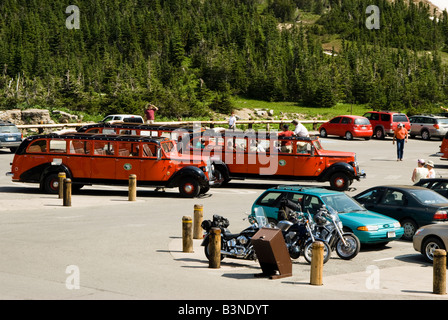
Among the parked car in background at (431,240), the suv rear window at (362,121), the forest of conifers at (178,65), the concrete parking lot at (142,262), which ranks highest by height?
the forest of conifers at (178,65)

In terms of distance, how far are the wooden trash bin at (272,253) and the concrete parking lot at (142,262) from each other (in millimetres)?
275

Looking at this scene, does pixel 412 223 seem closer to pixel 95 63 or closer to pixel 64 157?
pixel 64 157

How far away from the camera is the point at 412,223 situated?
1798 cm

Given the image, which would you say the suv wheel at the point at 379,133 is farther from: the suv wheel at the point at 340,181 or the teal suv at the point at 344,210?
the teal suv at the point at 344,210

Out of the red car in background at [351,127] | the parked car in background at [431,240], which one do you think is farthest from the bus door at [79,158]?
the red car in background at [351,127]

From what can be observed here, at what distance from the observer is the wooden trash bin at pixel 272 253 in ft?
43.0

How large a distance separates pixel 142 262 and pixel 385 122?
37.3 metres

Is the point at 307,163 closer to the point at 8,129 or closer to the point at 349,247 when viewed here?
the point at 349,247

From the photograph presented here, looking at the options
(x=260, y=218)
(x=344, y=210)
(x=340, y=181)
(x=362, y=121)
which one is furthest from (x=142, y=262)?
(x=362, y=121)

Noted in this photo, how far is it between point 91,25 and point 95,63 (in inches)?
896

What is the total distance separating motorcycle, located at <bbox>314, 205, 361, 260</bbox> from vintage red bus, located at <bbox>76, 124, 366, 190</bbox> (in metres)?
10.9

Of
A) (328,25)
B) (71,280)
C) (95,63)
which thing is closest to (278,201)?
(71,280)

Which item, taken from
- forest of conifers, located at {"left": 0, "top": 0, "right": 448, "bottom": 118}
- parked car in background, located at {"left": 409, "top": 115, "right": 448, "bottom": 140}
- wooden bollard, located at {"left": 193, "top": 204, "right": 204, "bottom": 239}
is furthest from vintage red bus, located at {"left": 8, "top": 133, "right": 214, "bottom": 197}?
forest of conifers, located at {"left": 0, "top": 0, "right": 448, "bottom": 118}

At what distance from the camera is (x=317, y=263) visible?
41.4 feet
